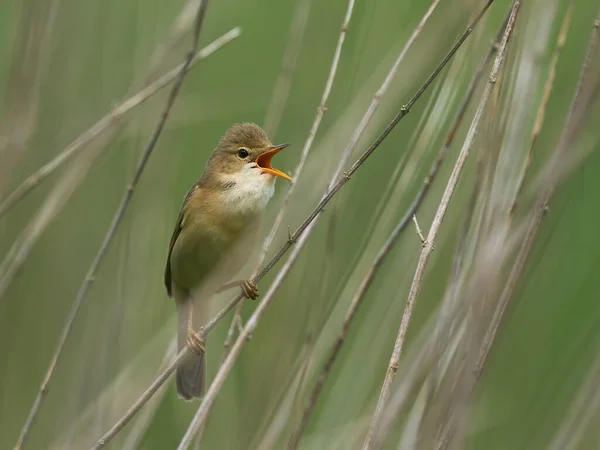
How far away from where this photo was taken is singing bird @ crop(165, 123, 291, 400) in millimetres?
2938

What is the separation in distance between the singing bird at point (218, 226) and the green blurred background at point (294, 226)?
Answer: 0.13 metres

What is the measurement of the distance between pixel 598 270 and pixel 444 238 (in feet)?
→ 3.28

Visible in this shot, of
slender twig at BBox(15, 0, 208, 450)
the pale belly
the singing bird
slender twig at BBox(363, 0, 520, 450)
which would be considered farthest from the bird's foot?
slender twig at BBox(363, 0, 520, 450)

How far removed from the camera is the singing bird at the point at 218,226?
2.94 meters

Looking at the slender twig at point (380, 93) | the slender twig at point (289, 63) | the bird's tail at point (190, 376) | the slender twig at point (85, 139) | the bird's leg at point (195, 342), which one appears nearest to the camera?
the slender twig at point (380, 93)

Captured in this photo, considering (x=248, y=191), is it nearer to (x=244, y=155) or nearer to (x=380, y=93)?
(x=244, y=155)

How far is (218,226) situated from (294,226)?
1.01ft

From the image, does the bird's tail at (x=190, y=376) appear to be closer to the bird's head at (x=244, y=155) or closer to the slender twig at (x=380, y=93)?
the bird's head at (x=244, y=155)

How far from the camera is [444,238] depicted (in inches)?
110

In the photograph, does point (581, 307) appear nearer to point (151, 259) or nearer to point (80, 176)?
point (151, 259)

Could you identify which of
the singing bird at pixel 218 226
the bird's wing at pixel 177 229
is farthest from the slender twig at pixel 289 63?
the bird's wing at pixel 177 229

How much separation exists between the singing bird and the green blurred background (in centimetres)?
13

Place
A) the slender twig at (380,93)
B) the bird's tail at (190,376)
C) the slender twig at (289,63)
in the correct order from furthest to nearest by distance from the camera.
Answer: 1. the bird's tail at (190,376)
2. the slender twig at (289,63)
3. the slender twig at (380,93)

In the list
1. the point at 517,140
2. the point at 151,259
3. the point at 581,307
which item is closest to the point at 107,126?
the point at 151,259
